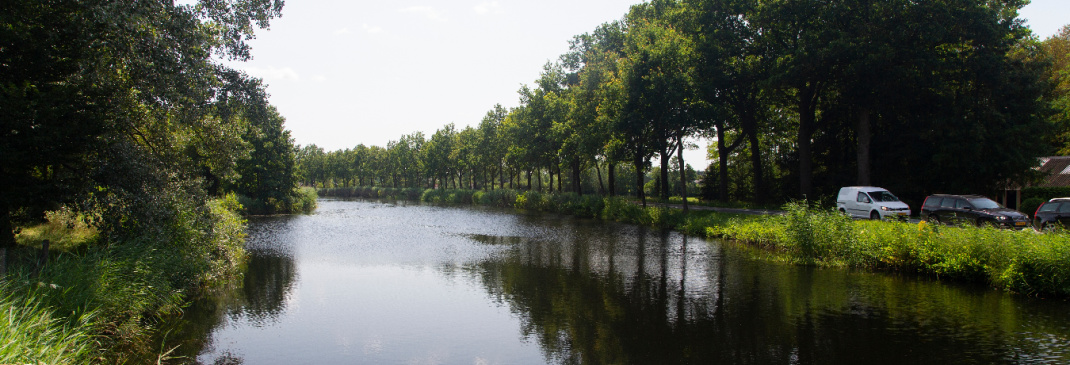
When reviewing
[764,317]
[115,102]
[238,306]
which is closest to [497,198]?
[238,306]

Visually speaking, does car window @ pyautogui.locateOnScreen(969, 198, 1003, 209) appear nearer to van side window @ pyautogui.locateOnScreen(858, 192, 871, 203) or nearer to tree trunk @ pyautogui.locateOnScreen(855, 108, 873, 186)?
van side window @ pyautogui.locateOnScreen(858, 192, 871, 203)

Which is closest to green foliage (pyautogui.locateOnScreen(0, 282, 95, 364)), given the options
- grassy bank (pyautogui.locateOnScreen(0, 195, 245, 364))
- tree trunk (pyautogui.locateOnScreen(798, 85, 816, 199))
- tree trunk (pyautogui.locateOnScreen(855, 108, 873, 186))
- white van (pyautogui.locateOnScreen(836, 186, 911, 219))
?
grassy bank (pyautogui.locateOnScreen(0, 195, 245, 364))

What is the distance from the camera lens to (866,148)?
27562 mm

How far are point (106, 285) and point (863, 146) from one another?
3020 cm

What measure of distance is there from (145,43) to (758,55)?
27.1m

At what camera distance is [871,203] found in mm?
23156

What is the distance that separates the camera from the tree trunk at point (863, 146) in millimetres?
27337

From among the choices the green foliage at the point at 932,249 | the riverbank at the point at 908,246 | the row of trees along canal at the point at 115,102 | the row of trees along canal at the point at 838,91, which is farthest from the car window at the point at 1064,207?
the row of trees along canal at the point at 115,102

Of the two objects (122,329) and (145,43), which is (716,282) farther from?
(145,43)

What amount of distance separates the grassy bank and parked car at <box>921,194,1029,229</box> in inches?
807

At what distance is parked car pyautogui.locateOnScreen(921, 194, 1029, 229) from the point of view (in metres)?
18.0

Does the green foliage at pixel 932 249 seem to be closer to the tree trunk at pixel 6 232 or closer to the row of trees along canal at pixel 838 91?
the row of trees along canal at pixel 838 91

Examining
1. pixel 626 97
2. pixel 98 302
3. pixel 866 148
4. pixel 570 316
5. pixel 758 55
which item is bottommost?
pixel 570 316

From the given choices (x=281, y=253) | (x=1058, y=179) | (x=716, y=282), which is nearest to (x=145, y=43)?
(x=281, y=253)
